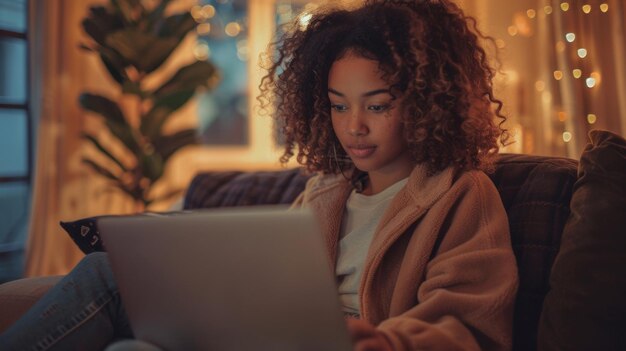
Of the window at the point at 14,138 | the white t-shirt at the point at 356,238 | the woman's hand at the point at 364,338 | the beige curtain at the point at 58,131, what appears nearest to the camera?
the woman's hand at the point at 364,338

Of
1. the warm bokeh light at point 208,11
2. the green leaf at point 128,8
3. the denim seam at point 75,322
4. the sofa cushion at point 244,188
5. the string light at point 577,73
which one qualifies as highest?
the warm bokeh light at point 208,11

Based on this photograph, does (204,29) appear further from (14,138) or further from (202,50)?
(14,138)

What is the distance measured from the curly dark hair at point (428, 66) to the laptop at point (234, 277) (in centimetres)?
57

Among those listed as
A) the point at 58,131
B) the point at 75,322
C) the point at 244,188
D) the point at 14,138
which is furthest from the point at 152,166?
the point at 75,322

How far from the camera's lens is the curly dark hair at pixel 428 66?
1.36 m

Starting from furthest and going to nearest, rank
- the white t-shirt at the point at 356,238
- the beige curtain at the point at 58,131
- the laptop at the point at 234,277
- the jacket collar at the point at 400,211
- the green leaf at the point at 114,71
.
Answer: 1. the beige curtain at the point at 58,131
2. the green leaf at the point at 114,71
3. the white t-shirt at the point at 356,238
4. the jacket collar at the point at 400,211
5. the laptop at the point at 234,277

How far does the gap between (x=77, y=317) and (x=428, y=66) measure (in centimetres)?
82

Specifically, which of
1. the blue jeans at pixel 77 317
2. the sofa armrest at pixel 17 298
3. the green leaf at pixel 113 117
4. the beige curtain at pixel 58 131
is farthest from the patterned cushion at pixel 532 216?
the beige curtain at pixel 58 131

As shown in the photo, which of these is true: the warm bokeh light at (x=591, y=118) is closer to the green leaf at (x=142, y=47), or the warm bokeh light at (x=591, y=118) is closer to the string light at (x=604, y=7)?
the string light at (x=604, y=7)

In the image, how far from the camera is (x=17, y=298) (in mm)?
1505

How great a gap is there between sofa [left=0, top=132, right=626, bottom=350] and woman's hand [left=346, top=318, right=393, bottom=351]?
1.19ft

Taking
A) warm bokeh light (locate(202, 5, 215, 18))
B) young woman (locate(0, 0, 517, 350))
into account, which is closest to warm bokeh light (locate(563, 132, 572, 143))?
young woman (locate(0, 0, 517, 350))

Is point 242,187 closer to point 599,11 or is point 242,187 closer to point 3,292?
point 3,292

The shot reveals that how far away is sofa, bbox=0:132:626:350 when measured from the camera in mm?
1124
